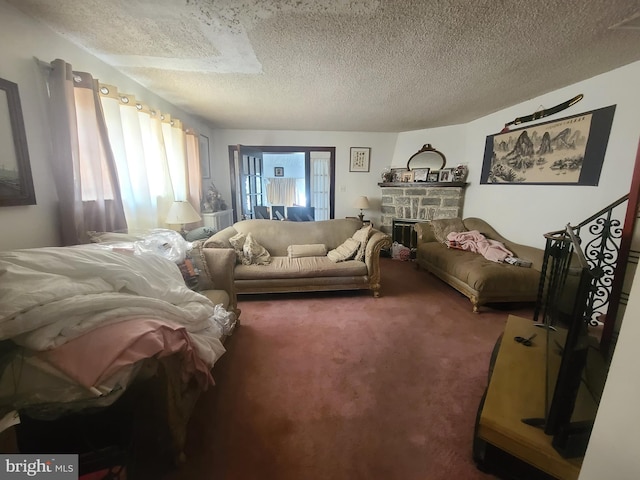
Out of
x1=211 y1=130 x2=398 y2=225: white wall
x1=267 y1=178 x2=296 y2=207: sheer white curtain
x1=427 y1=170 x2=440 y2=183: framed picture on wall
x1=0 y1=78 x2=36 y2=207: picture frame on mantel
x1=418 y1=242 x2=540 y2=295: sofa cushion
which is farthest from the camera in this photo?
x1=267 y1=178 x2=296 y2=207: sheer white curtain

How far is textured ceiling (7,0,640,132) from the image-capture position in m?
1.40

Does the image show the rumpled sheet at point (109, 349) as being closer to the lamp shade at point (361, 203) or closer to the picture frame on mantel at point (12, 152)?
the picture frame on mantel at point (12, 152)

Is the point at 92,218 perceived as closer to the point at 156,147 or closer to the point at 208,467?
the point at 156,147

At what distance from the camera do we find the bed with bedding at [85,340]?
80 cm

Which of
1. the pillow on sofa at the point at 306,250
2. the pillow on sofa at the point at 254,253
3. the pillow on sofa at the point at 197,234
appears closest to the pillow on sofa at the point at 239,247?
the pillow on sofa at the point at 254,253

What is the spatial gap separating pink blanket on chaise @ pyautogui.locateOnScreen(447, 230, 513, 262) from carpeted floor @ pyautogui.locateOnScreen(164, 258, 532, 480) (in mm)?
641

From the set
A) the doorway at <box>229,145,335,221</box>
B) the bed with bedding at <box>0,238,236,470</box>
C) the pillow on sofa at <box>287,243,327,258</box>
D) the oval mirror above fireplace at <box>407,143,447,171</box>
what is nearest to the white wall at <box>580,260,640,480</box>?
the bed with bedding at <box>0,238,236,470</box>

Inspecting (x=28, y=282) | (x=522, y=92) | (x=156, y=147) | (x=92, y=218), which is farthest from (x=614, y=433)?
(x=156, y=147)

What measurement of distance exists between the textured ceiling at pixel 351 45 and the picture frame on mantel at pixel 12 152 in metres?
0.52

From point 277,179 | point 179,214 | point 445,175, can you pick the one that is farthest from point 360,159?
point 179,214

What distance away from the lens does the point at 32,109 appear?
150cm

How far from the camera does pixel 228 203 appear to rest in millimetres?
4789

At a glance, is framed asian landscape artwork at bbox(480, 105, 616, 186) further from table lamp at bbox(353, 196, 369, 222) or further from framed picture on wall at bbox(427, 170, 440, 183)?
table lamp at bbox(353, 196, 369, 222)

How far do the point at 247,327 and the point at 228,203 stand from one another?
316 centimetres
